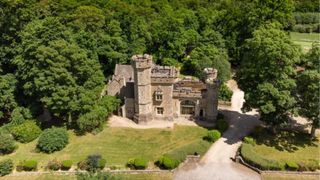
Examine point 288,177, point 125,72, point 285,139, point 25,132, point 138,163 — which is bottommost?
point 288,177

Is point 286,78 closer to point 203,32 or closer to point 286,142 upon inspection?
point 286,142

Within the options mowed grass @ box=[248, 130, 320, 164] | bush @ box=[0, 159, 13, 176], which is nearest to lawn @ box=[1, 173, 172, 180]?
bush @ box=[0, 159, 13, 176]

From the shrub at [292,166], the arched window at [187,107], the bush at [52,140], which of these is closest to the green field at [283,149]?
the shrub at [292,166]

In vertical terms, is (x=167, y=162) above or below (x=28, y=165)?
above

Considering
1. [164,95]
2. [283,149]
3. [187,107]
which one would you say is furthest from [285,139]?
[164,95]

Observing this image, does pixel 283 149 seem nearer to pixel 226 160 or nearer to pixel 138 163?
pixel 226 160

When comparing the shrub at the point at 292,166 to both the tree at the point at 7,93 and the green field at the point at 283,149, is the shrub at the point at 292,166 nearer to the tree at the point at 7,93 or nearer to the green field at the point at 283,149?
the green field at the point at 283,149

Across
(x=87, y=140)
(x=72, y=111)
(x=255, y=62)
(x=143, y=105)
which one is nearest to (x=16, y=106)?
(x=72, y=111)
